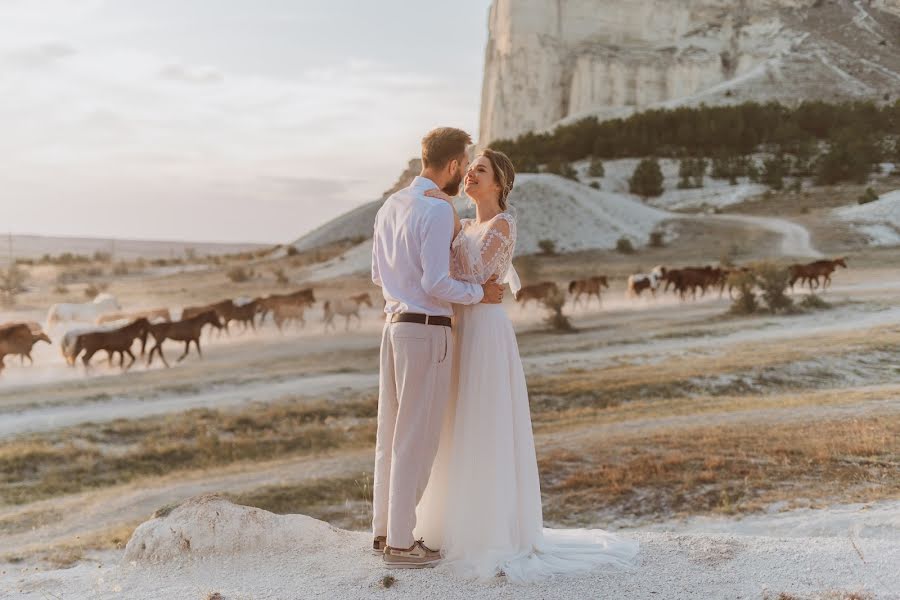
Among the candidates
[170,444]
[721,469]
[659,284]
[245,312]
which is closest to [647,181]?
[659,284]

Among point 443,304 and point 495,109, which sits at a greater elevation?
Result: point 495,109

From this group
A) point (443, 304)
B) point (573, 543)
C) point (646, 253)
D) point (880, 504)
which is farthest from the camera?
point (646, 253)

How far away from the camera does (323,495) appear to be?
9.65 m

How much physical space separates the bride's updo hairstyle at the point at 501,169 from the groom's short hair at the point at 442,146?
183mm

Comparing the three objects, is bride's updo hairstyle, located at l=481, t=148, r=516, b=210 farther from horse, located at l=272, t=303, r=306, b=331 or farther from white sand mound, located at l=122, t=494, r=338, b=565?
horse, located at l=272, t=303, r=306, b=331

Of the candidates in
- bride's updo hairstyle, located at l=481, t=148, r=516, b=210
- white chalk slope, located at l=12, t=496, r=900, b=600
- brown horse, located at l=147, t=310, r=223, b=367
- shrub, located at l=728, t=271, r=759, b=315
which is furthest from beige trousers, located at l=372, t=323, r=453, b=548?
shrub, located at l=728, t=271, r=759, b=315

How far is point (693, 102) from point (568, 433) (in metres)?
47.5

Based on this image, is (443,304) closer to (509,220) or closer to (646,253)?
(509,220)

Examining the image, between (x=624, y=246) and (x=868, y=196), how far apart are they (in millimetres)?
8041

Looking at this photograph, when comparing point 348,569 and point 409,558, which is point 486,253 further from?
point 348,569

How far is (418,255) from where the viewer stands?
443cm

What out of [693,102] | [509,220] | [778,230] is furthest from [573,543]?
[693,102]

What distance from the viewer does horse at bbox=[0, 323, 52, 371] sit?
1498 cm

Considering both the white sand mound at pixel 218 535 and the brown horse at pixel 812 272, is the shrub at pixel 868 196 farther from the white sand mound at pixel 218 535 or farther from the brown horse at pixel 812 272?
the white sand mound at pixel 218 535
